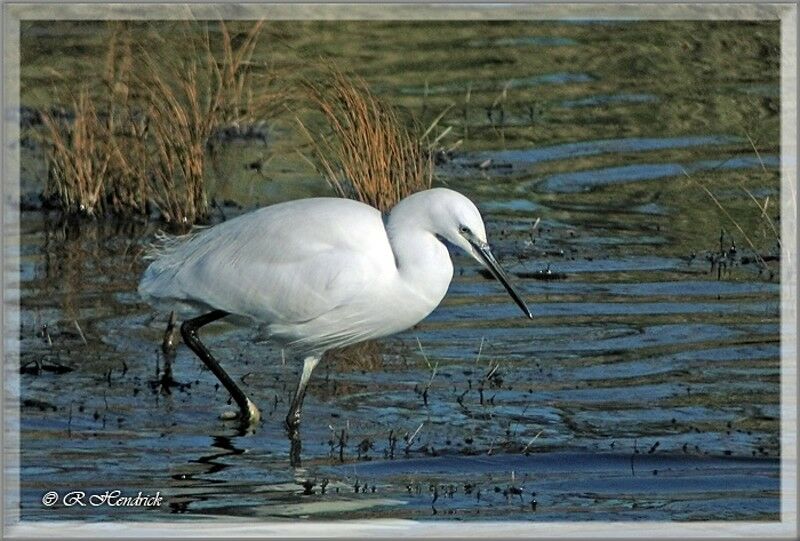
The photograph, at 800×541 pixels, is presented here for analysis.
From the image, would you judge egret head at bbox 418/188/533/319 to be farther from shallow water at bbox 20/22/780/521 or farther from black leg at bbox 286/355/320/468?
black leg at bbox 286/355/320/468

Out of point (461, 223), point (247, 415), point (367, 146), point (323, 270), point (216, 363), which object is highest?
point (367, 146)

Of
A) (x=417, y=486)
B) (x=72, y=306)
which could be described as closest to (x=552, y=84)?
(x=72, y=306)

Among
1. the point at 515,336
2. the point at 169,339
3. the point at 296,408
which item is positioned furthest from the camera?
the point at 515,336

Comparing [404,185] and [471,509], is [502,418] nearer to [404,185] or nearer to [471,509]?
[471,509]

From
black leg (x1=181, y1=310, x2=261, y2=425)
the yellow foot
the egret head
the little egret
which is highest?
the egret head

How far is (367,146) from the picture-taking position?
10.1m

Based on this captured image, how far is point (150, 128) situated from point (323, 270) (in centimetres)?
385

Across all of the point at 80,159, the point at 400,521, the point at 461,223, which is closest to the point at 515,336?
the point at 461,223

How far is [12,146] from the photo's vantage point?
7344 mm

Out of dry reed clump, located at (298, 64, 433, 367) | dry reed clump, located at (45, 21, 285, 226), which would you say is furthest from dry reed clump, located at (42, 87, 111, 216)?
dry reed clump, located at (298, 64, 433, 367)

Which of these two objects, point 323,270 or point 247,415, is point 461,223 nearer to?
point 323,270

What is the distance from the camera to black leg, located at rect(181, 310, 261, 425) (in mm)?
8234

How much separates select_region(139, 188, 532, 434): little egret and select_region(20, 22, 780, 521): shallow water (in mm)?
517

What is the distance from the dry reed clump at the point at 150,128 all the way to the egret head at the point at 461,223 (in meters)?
3.26
